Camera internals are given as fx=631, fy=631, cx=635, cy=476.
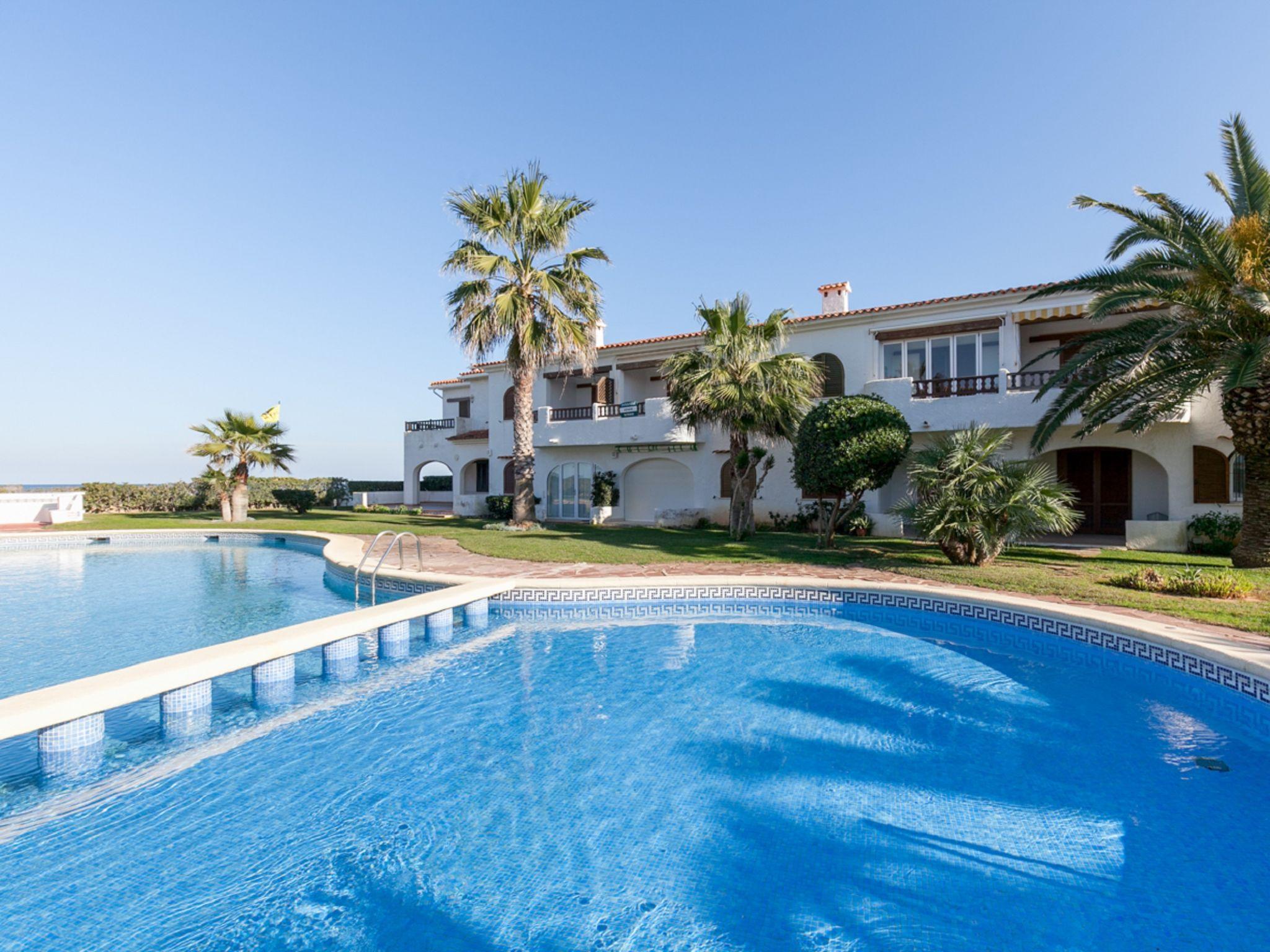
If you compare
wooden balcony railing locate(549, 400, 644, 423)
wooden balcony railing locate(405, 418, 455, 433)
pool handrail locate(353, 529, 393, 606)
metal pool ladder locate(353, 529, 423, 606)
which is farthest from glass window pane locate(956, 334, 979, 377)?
wooden balcony railing locate(405, 418, 455, 433)

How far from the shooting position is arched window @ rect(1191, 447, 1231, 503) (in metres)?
17.2

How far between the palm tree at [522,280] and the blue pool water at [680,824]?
14733 millimetres

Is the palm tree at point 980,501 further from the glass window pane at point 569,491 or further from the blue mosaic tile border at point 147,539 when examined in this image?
the blue mosaic tile border at point 147,539

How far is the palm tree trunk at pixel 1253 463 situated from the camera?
12.1 meters

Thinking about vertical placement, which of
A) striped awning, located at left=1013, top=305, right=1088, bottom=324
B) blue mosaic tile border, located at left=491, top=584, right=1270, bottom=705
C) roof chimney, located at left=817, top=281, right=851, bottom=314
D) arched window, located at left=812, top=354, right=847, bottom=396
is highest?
roof chimney, located at left=817, top=281, right=851, bottom=314

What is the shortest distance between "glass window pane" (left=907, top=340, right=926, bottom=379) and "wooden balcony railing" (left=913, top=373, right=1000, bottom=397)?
3.23ft

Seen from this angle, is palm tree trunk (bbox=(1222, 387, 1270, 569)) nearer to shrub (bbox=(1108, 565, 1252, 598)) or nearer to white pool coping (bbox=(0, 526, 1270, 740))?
shrub (bbox=(1108, 565, 1252, 598))

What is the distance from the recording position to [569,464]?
27562 mm

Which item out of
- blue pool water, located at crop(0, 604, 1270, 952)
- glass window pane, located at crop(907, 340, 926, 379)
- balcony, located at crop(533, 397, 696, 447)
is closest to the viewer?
blue pool water, located at crop(0, 604, 1270, 952)

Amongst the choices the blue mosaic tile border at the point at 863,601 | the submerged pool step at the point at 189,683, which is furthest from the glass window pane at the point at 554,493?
the submerged pool step at the point at 189,683

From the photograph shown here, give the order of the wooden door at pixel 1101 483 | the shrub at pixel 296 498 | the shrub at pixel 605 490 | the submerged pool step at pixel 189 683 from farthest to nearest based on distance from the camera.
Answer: the shrub at pixel 296 498 → the shrub at pixel 605 490 → the wooden door at pixel 1101 483 → the submerged pool step at pixel 189 683

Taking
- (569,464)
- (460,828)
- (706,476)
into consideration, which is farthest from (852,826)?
(569,464)

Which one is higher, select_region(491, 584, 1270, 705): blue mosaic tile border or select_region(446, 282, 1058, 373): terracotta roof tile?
select_region(446, 282, 1058, 373): terracotta roof tile

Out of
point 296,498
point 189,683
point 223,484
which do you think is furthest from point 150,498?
point 189,683
